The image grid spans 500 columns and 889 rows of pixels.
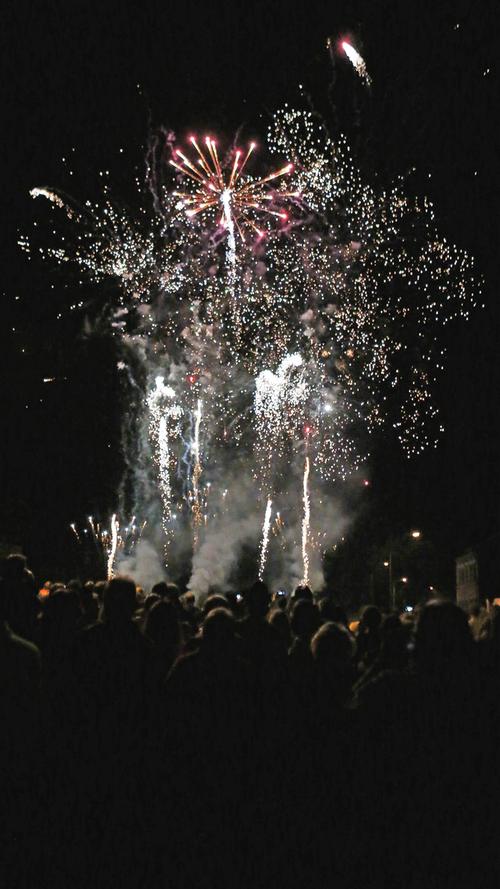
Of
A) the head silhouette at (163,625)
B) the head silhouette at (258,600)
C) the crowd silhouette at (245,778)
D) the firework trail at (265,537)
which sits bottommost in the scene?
the crowd silhouette at (245,778)

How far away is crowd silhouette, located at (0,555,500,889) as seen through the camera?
11.4ft

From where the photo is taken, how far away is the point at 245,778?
11.5 ft

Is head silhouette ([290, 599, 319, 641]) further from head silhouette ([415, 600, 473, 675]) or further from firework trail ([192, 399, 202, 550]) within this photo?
firework trail ([192, 399, 202, 550])

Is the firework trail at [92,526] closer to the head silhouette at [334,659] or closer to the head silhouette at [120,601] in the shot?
the head silhouette at [120,601]

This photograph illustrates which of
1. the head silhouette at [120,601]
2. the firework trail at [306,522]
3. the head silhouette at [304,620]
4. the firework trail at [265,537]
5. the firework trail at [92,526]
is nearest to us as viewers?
the head silhouette at [120,601]

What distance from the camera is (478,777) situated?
11.7ft

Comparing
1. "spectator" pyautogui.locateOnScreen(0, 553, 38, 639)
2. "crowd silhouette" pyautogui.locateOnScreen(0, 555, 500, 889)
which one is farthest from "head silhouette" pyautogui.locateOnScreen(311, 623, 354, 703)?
"spectator" pyautogui.locateOnScreen(0, 553, 38, 639)

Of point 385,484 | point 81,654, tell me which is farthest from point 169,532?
point 81,654

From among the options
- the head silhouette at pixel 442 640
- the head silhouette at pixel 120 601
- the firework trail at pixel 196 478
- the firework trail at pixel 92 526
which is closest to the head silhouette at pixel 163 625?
the head silhouette at pixel 120 601

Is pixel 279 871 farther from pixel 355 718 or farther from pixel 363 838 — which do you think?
pixel 355 718

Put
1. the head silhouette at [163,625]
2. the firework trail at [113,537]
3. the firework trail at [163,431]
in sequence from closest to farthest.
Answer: the head silhouette at [163,625], the firework trail at [163,431], the firework trail at [113,537]

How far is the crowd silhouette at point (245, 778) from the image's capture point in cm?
349

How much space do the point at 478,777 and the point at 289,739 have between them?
2.91ft

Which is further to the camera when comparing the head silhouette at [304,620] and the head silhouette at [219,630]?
the head silhouette at [304,620]
